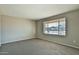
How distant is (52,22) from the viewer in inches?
239

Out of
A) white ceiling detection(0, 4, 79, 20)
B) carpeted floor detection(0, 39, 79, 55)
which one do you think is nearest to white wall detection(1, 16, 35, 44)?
white ceiling detection(0, 4, 79, 20)

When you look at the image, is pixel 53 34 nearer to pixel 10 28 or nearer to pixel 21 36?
pixel 21 36

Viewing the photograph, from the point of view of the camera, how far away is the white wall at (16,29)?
17.9 ft

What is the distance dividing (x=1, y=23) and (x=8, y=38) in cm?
124

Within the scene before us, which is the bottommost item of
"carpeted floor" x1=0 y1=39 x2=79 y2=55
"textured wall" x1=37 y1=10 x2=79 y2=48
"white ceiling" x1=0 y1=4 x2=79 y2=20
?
"carpeted floor" x1=0 y1=39 x2=79 y2=55

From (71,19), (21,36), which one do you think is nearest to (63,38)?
(71,19)

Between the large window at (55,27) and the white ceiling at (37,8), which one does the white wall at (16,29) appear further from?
the large window at (55,27)

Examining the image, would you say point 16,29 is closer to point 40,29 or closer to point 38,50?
point 40,29

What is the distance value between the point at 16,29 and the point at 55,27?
3237mm

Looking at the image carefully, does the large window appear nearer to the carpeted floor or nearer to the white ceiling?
the white ceiling

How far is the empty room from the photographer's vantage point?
140 inches

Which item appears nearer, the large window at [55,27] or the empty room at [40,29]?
the empty room at [40,29]

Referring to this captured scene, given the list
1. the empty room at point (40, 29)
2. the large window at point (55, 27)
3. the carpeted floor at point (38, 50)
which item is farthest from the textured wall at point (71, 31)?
the carpeted floor at point (38, 50)

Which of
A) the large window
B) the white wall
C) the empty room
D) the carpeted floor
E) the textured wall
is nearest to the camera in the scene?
the carpeted floor
